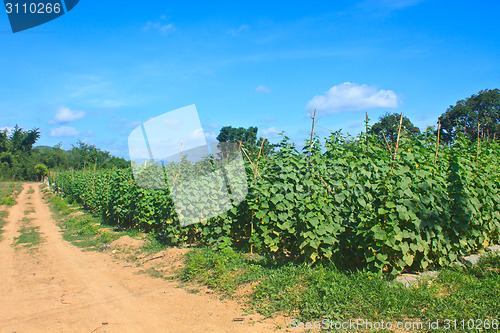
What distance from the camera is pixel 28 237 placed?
10.3m

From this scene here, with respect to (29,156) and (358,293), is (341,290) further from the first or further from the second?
(29,156)

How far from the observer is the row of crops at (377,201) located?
4422 millimetres

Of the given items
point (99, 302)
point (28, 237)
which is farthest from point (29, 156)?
point (99, 302)

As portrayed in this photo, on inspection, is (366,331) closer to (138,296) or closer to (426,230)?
(426,230)

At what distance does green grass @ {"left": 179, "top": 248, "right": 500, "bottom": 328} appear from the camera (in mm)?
3703

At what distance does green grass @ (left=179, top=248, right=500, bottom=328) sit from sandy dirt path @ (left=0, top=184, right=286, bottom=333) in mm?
379

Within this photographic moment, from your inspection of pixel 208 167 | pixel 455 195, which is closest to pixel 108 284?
pixel 208 167

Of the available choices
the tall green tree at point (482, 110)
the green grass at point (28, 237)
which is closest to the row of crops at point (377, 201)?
the green grass at point (28, 237)

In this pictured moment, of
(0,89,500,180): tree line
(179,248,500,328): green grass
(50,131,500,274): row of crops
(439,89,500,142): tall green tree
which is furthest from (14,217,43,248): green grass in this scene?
(439,89,500,142): tall green tree

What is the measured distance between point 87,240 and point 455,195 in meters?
9.21

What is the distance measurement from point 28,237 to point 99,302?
714cm

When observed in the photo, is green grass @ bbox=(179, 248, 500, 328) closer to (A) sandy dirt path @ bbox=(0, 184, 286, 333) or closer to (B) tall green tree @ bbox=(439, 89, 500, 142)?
(A) sandy dirt path @ bbox=(0, 184, 286, 333)

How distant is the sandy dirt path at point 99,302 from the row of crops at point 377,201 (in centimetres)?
146

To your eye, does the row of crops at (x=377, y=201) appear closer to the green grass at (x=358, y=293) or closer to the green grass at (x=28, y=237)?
the green grass at (x=358, y=293)
